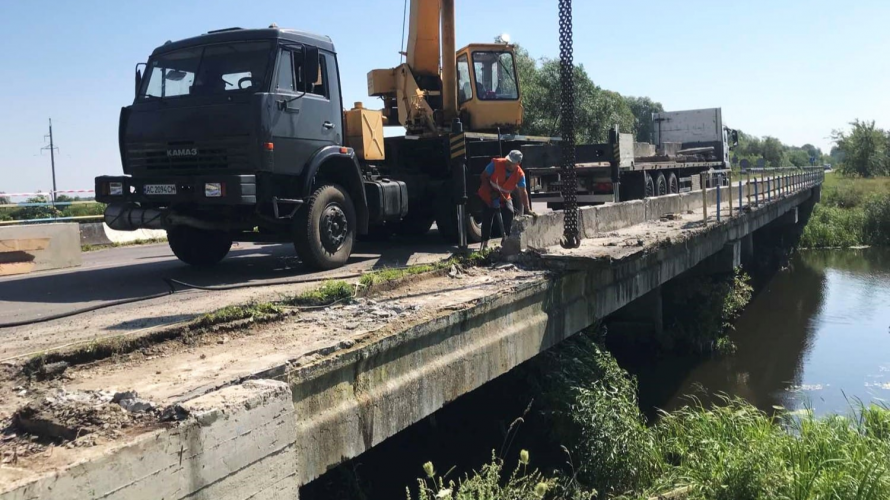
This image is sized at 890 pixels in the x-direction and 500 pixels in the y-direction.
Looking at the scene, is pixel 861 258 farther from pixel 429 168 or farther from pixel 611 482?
pixel 611 482

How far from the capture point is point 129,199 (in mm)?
7445

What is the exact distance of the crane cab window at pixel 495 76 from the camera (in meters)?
11.6

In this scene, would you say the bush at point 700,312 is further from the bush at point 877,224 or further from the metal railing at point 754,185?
the bush at point 877,224

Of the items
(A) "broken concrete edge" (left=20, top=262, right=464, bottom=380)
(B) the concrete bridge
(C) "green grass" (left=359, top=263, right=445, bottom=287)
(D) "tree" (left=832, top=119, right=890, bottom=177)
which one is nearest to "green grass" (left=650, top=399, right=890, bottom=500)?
(B) the concrete bridge

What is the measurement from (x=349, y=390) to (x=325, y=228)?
12.1 feet

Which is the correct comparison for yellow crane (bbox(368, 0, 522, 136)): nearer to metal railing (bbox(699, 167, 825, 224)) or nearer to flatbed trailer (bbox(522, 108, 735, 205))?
flatbed trailer (bbox(522, 108, 735, 205))

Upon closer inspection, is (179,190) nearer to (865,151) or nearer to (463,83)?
(463,83)

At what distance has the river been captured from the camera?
11.5 meters

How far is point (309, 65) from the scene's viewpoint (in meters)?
7.74

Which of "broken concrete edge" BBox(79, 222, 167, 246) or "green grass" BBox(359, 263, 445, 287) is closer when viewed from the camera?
"green grass" BBox(359, 263, 445, 287)

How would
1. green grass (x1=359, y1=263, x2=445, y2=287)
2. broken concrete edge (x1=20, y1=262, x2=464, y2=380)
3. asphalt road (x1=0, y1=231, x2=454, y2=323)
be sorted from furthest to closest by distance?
asphalt road (x1=0, y1=231, x2=454, y2=323), green grass (x1=359, y1=263, x2=445, y2=287), broken concrete edge (x1=20, y1=262, x2=464, y2=380)

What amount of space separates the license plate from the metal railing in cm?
889

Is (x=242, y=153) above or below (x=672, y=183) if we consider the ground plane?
above

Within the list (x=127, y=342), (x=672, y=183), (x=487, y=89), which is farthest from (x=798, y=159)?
(x=127, y=342)
